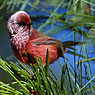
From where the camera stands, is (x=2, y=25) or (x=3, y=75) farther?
(x=2, y=25)

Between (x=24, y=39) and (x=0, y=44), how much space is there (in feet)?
0.60

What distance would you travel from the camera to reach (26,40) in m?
0.65

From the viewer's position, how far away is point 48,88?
30 cm

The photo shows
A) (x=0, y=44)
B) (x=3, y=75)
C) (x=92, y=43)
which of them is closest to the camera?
(x=92, y=43)

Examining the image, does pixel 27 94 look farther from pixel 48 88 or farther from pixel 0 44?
pixel 0 44

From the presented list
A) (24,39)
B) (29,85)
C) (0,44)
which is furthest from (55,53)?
(29,85)

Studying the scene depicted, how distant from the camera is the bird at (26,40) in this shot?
23.8 inches

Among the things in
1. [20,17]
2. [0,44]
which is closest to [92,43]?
[20,17]

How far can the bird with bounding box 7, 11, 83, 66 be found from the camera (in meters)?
0.60

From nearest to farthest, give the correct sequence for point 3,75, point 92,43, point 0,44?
1. point 92,43
2. point 3,75
3. point 0,44

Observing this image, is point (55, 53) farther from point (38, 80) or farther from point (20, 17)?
point (38, 80)

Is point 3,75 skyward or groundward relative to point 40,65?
groundward

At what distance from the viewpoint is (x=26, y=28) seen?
0.63 metres

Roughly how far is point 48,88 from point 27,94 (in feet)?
0.08
